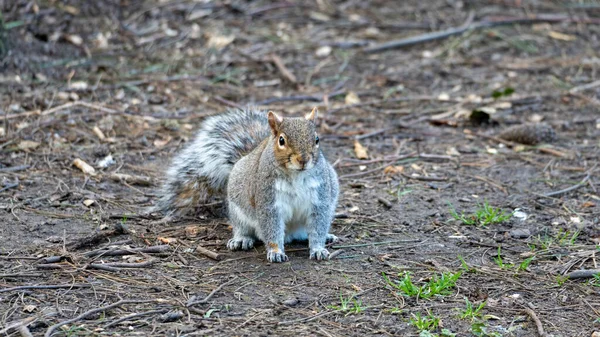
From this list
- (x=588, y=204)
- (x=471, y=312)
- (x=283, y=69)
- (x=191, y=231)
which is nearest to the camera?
(x=471, y=312)

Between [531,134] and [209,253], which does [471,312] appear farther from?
[531,134]

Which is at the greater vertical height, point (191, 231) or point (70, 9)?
point (70, 9)

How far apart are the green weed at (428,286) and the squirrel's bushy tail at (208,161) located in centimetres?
107

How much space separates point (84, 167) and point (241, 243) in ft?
4.25

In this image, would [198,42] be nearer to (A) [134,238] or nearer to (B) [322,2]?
(B) [322,2]

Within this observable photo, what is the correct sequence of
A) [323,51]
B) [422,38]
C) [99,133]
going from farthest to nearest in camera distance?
[422,38] → [323,51] → [99,133]

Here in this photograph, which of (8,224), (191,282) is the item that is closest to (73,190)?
(8,224)

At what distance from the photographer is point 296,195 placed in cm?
319

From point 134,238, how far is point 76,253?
311mm

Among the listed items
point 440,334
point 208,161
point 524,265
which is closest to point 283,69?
point 208,161

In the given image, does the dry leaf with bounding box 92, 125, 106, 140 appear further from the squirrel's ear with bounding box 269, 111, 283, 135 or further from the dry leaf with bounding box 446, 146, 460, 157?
the dry leaf with bounding box 446, 146, 460, 157

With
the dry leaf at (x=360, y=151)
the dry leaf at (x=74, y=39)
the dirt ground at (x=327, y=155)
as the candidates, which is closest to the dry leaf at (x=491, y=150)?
the dirt ground at (x=327, y=155)

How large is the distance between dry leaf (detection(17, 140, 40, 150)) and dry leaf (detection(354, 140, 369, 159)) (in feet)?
6.30

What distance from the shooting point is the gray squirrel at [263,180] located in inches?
122
